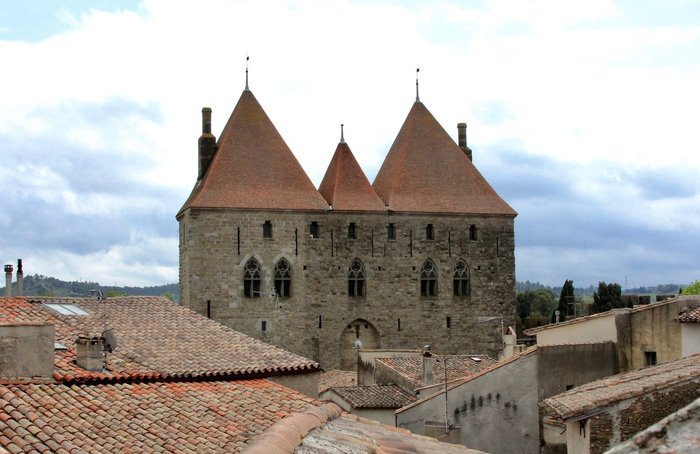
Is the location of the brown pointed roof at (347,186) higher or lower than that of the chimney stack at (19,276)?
higher

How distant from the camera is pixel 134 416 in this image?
10.4 meters

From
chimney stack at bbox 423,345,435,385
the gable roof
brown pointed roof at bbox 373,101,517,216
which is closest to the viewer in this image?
the gable roof

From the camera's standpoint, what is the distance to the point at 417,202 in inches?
1647

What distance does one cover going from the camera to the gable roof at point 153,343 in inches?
529

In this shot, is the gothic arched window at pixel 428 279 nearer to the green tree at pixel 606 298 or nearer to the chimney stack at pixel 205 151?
the chimney stack at pixel 205 151

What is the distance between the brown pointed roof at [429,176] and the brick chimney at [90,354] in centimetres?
2917

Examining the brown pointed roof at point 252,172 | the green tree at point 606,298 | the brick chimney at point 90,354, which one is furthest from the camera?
the green tree at point 606,298

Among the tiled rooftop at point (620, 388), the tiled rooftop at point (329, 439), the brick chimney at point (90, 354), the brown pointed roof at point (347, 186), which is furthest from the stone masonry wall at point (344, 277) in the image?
the tiled rooftop at point (329, 439)

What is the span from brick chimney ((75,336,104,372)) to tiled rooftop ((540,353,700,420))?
5.89 meters

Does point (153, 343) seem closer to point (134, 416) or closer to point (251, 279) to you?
point (134, 416)

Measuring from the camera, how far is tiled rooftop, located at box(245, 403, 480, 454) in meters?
8.02

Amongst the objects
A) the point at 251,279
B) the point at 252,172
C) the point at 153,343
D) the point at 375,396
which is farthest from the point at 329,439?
the point at 252,172

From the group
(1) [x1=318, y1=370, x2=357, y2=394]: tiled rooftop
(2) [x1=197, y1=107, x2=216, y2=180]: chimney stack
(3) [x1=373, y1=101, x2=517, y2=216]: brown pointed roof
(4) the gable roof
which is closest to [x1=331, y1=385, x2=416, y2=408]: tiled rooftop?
(4) the gable roof

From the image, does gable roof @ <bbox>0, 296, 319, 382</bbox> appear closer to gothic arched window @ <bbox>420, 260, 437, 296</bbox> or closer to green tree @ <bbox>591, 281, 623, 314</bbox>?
gothic arched window @ <bbox>420, 260, 437, 296</bbox>
